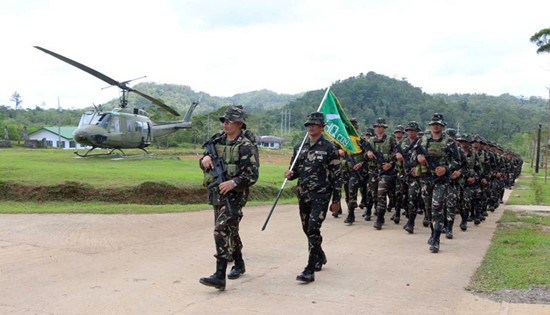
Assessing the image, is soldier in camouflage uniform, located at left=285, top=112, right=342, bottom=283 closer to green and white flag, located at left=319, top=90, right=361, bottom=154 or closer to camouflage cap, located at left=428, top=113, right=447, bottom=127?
green and white flag, located at left=319, top=90, right=361, bottom=154

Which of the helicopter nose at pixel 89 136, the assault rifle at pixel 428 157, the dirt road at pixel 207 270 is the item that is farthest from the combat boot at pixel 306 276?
the helicopter nose at pixel 89 136

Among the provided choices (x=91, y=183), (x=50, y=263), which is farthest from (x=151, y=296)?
(x=91, y=183)

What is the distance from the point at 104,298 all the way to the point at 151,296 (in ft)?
1.57

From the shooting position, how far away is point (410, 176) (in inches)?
420

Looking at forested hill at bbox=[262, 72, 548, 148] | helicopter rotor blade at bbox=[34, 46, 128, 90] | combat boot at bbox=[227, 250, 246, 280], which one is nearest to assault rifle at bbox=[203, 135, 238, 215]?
combat boot at bbox=[227, 250, 246, 280]

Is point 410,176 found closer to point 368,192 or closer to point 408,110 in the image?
point 368,192

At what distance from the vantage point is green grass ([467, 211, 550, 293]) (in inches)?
255

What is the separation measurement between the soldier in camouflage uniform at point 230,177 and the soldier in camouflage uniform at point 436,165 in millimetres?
3825

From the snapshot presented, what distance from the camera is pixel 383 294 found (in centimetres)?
595

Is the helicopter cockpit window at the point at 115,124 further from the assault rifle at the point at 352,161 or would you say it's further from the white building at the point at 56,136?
the white building at the point at 56,136

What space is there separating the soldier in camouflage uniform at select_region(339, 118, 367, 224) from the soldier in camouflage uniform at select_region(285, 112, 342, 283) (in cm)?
465

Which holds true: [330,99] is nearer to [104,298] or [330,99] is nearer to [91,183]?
[104,298]

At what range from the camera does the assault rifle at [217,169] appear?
611 cm

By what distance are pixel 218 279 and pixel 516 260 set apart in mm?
4718
